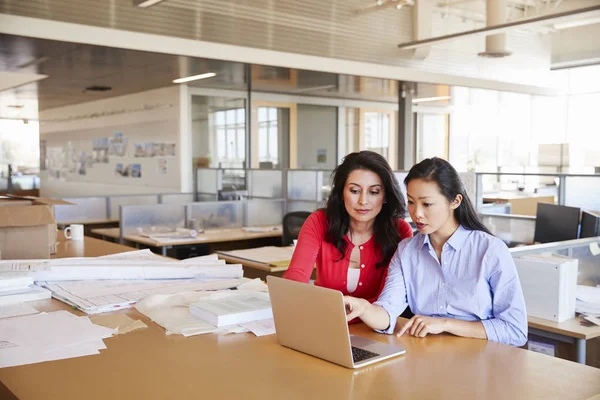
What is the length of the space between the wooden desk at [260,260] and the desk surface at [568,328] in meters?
1.69

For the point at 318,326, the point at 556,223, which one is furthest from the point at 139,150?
the point at 318,326

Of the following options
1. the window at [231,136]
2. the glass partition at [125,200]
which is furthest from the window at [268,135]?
the glass partition at [125,200]

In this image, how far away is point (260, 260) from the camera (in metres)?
4.20

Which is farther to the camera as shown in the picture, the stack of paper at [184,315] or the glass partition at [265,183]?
the glass partition at [265,183]

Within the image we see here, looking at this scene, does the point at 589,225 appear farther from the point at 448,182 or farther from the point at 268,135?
the point at 268,135

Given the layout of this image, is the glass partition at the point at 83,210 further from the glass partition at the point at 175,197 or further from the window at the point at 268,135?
the window at the point at 268,135

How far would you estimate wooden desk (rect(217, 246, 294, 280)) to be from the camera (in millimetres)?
4090

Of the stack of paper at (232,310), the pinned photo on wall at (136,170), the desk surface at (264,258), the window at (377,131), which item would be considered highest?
the window at (377,131)

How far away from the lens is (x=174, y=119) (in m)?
9.25

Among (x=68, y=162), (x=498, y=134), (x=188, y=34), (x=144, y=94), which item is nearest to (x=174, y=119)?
(x=144, y=94)

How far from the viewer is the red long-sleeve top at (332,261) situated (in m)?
2.60

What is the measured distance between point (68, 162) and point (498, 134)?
9.61 metres

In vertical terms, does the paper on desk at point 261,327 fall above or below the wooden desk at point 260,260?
above

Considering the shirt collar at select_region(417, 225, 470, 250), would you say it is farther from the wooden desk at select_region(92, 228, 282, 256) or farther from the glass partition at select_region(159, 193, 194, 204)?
the glass partition at select_region(159, 193, 194, 204)
